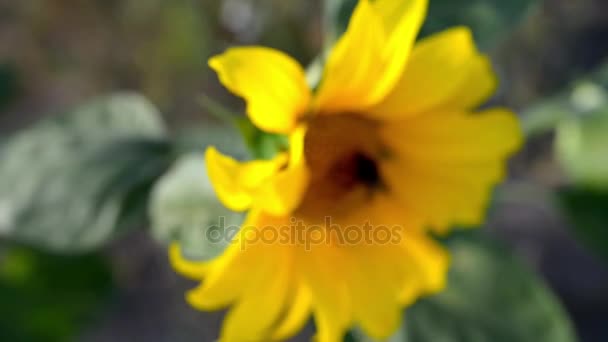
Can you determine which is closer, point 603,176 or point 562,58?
point 603,176

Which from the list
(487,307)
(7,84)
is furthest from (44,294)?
(487,307)

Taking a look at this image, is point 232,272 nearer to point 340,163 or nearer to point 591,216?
point 340,163

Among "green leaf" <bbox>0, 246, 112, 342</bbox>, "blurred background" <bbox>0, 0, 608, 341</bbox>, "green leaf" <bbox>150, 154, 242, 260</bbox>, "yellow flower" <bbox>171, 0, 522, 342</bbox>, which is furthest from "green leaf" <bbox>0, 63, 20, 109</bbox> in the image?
"yellow flower" <bbox>171, 0, 522, 342</bbox>

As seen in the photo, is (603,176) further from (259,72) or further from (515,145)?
(259,72)

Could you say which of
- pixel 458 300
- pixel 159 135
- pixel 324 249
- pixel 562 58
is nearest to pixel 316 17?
pixel 562 58

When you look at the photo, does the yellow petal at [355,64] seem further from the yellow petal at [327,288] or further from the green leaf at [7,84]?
the green leaf at [7,84]

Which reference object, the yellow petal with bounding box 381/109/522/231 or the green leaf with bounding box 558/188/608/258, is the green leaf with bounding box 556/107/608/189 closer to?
the green leaf with bounding box 558/188/608/258

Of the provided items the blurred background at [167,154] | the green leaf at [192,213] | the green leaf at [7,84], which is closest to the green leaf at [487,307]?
the blurred background at [167,154]
